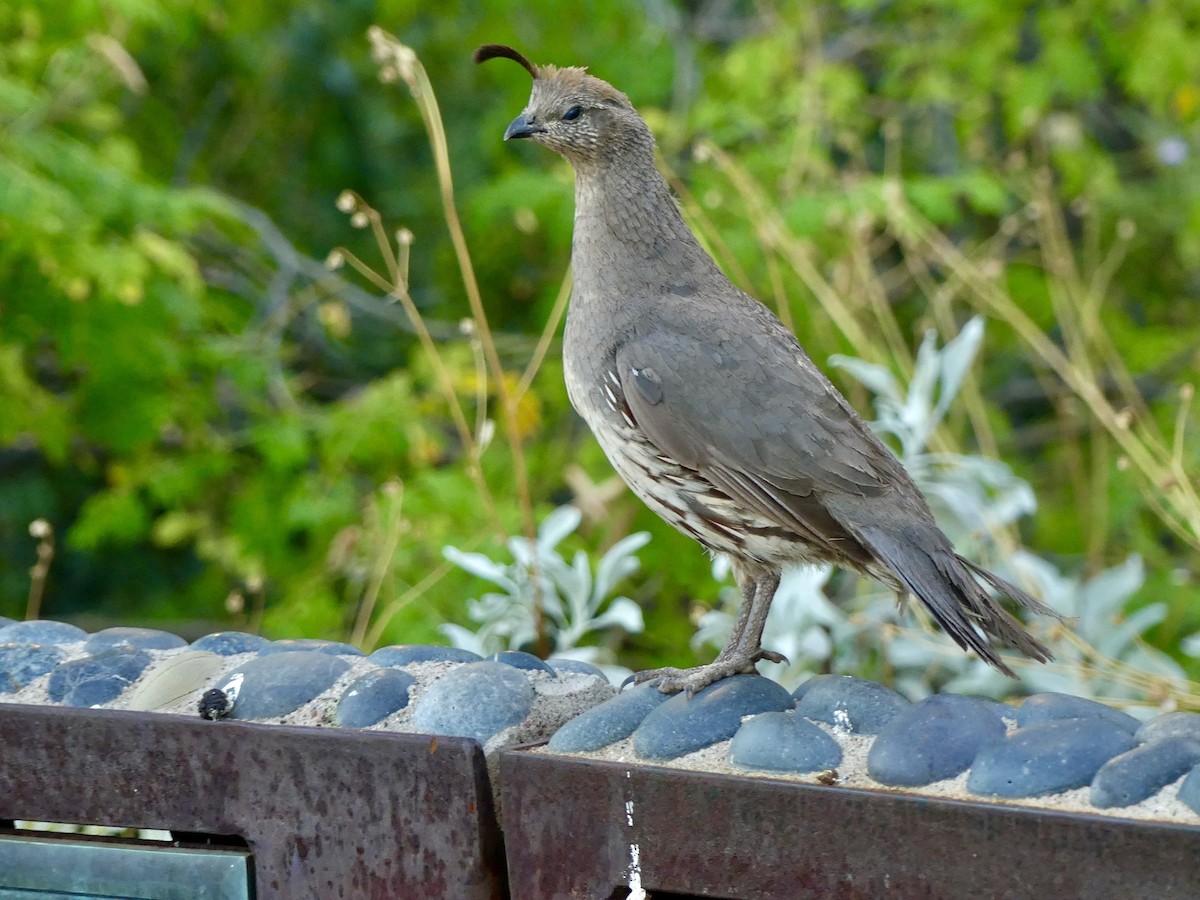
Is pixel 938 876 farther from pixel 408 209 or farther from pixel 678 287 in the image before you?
pixel 408 209

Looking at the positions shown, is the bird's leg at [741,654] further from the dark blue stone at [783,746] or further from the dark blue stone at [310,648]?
the dark blue stone at [310,648]

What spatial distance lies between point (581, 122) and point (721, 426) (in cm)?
76

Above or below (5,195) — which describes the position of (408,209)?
above

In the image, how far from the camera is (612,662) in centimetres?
457

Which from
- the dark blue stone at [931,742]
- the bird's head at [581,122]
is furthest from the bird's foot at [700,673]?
the bird's head at [581,122]

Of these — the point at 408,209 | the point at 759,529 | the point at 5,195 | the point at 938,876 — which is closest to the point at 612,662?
the point at 759,529

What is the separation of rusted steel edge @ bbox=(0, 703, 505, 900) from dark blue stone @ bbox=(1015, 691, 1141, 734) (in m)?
0.80

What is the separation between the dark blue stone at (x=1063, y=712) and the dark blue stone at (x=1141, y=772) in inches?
7.3

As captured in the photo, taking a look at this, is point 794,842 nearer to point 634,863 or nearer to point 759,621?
point 634,863

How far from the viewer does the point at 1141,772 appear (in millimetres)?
1832

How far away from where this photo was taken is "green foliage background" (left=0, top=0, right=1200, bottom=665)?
498cm

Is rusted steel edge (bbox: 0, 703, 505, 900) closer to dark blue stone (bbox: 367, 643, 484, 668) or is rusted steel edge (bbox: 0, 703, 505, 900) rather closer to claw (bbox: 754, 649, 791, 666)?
dark blue stone (bbox: 367, 643, 484, 668)

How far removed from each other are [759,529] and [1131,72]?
370 centimetres

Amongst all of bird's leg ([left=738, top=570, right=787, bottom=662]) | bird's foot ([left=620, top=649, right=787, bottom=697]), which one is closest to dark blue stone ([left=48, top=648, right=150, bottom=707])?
bird's foot ([left=620, top=649, right=787, bottom=697])
